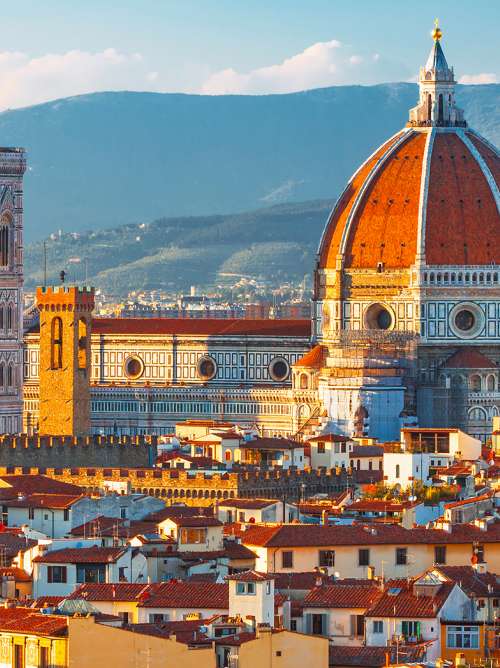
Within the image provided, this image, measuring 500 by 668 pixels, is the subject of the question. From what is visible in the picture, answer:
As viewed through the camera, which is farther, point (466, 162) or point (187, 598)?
point (466, 162)

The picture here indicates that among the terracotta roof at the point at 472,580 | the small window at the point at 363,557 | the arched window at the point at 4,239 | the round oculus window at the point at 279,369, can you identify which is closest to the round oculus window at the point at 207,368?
the round oculus window at the point at 279,369

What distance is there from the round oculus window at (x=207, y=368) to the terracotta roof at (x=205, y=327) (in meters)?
1.31

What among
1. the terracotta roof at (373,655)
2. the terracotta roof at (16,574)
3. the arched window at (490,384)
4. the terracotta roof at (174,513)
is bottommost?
the terracotta roof at (373,655)

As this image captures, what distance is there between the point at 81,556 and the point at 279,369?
9504 centimetres

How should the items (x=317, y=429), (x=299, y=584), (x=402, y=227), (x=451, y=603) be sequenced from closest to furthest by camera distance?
(x=451, y=603) → (x=299, y=584) → (x=317, y=429) → (x=402, y=227)

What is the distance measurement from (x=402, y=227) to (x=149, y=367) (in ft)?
52.2

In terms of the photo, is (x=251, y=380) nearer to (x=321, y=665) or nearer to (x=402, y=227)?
(x=402, y=227)

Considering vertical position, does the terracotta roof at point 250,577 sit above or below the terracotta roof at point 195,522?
below

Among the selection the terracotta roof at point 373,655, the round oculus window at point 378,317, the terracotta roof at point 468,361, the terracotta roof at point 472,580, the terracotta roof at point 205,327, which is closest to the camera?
the terracotta roof at point 373,655

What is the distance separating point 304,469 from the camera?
307ft

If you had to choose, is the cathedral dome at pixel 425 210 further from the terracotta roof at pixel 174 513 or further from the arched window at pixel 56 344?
the terracotta roof at pixel 174 513

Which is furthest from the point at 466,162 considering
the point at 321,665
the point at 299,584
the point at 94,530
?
the point at 321,665

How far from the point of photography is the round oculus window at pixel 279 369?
157 m

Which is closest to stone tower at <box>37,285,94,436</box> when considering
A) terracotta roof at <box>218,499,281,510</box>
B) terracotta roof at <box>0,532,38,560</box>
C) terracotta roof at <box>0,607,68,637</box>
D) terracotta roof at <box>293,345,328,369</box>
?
terracotta roof at <box>293,345,328,369</box>
